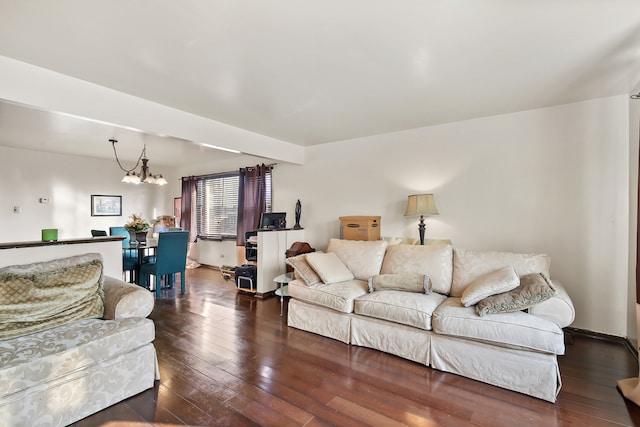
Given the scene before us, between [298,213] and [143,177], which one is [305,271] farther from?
[143,177]

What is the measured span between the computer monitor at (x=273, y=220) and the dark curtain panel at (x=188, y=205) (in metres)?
2.80

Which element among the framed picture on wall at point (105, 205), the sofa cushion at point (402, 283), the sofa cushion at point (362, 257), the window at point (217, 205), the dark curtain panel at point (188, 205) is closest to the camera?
the sofa cushion at point (402, 283)

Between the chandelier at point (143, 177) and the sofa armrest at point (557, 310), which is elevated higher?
the chandelier at point (143, 177)

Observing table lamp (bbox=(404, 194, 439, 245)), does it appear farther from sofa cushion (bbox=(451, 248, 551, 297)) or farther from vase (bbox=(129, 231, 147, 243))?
vase (bbox=(129, 231, 147, 243))

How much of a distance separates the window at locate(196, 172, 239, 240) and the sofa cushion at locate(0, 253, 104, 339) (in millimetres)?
3959

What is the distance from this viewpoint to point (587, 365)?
8.11 feet

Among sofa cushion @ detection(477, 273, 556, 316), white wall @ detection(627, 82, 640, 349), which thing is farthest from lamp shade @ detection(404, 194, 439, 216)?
white wall @ detection(627, 82, 640, 349)

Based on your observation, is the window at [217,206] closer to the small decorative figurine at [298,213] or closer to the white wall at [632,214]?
the small decorative figurine at [298,213]

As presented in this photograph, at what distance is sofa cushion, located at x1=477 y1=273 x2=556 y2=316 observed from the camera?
2172mm

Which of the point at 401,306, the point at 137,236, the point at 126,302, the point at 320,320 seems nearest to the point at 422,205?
the point at 401,306

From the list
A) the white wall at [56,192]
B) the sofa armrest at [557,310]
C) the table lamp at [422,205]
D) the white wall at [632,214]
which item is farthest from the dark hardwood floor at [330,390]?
the white wall at [56,192]

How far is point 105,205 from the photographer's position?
251 inches

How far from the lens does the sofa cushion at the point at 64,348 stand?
161 cm

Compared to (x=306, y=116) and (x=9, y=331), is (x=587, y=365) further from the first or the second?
(x=9, y=331)
